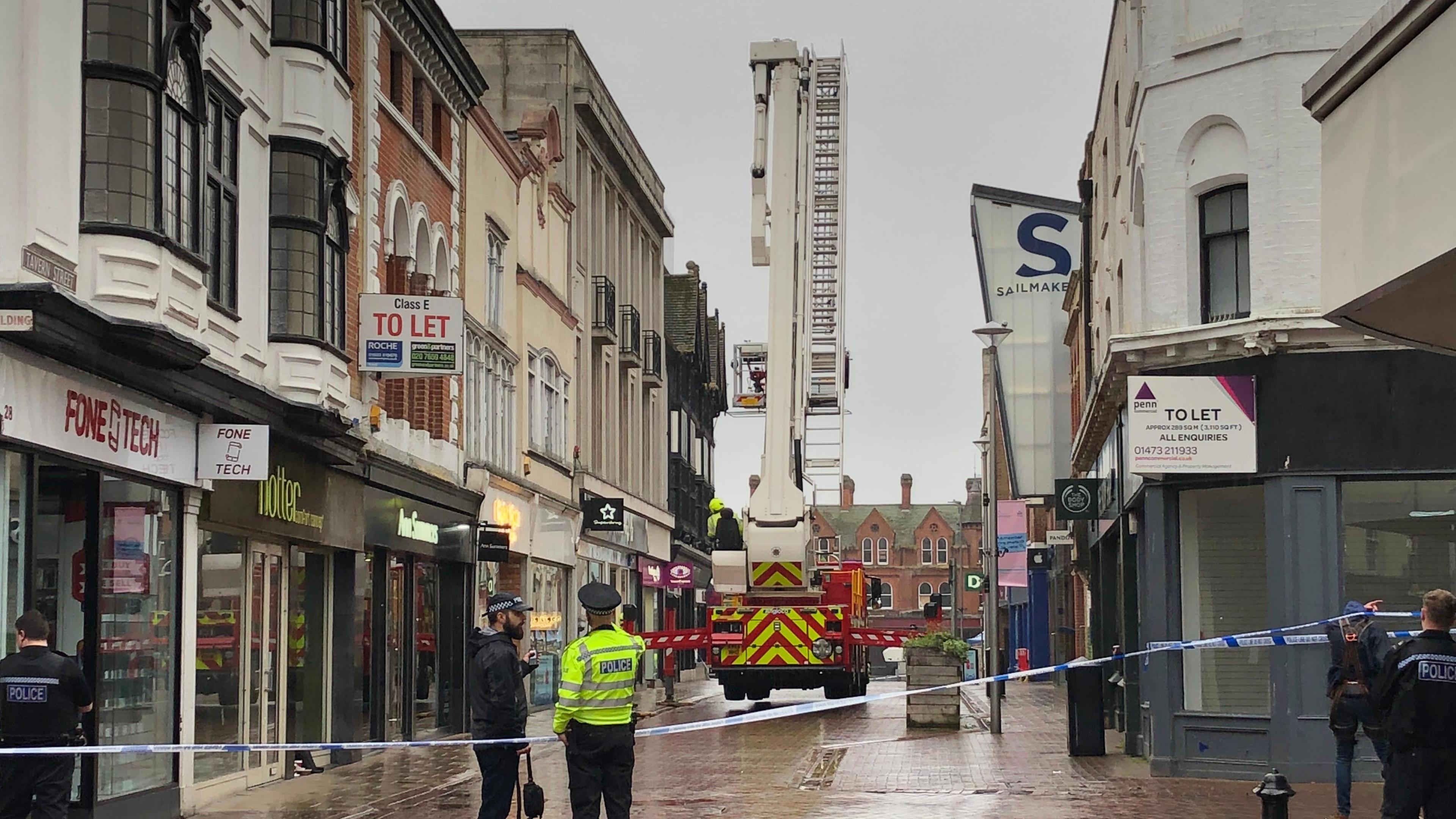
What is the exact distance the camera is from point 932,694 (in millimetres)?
26438

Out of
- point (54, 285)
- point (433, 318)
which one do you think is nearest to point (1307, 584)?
point (433, 318)

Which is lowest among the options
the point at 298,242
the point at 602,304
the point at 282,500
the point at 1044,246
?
the point at 282,500

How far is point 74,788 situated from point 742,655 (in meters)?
16.6

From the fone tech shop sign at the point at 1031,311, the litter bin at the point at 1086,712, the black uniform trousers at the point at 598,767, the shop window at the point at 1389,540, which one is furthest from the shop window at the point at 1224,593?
the fone tech shop sign at the point at 1031,311

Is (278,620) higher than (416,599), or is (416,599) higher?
(416,599)

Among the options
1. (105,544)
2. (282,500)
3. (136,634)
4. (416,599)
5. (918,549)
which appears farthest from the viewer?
(918,549)

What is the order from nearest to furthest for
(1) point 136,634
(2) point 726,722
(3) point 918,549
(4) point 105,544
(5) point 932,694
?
(4) point 105,544, (1) point 136,634, (2) point 726,722, (5) point 932,694, (3) point 918,549

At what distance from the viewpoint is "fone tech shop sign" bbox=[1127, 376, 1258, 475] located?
701 inches

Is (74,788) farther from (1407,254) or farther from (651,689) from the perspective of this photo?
(651,689)

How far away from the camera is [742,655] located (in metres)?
29.4

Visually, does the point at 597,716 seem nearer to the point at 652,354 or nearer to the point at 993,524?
the point at 993,524

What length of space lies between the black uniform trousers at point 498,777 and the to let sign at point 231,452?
454 centimetres

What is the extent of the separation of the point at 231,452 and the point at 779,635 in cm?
1446

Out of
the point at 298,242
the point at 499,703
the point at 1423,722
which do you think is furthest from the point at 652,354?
the point at 1423,722
